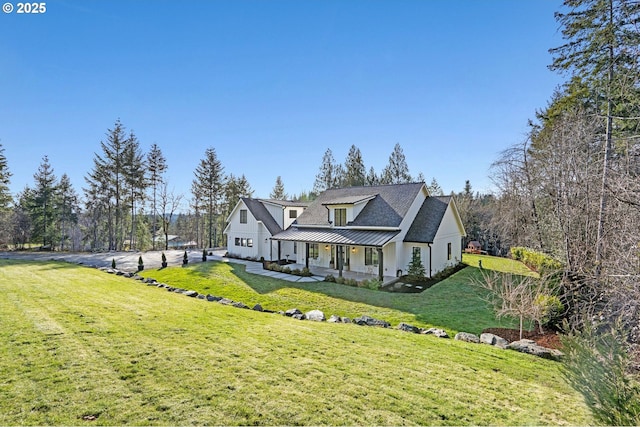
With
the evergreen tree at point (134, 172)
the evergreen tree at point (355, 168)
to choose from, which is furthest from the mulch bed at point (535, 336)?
the evergreen tree at point (134, 172)

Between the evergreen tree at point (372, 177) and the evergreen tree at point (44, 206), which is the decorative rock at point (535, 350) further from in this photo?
the evergreen tree at point (44, 206)

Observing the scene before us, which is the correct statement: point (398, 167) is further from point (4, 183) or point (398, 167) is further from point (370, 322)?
point (4, 183)

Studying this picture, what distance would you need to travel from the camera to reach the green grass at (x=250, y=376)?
4.05 m

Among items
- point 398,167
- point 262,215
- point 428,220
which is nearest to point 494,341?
point 428,220

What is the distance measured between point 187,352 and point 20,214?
4695cm

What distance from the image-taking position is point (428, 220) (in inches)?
792

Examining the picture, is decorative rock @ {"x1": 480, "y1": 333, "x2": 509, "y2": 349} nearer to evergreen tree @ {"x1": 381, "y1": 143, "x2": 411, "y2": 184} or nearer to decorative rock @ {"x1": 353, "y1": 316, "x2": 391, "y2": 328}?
decorative rock @ {"x1": 353, "y1": 316, "x2": 391, "y2": 328}

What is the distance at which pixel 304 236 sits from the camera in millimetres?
21219

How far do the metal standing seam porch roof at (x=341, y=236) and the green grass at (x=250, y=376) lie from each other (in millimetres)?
9393

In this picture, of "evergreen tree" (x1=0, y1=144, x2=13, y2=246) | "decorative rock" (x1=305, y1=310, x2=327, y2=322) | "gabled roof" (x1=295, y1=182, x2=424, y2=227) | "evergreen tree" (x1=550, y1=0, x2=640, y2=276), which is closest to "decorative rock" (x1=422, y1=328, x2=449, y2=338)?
"decorative rock" (x1=305, y1=310, x2=327, y2=322)

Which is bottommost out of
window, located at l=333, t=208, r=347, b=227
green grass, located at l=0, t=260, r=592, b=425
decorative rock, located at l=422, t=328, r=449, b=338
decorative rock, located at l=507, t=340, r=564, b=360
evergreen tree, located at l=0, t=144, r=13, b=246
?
decorative rock, located at l=422, t=328, r=449, b=338

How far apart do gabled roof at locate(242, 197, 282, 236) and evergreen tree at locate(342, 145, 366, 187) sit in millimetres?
18113

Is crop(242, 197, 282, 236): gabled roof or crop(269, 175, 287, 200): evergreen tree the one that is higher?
crop(269, 175, 287, 200): evergreen tree

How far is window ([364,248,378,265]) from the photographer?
764 inches
